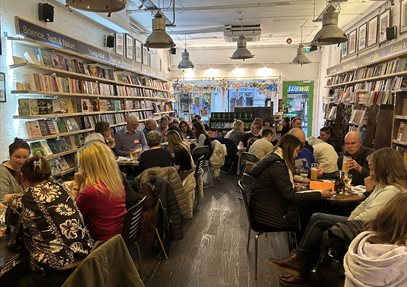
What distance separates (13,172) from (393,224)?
299 centimetres

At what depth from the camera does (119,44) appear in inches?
290

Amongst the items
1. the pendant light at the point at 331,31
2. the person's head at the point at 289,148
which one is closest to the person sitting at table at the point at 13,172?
the person's head at the point at 289,148

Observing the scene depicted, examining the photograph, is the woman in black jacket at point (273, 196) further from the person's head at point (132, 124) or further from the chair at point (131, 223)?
the person's head at point (132, 124)

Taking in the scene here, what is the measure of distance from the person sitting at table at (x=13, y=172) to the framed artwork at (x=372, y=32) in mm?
6902

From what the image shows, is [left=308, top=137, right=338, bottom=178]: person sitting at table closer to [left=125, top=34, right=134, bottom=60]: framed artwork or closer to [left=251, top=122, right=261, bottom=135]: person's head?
[left=251, top=122, right=261, bottom=135]: person's head

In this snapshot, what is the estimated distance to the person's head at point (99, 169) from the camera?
2.36m

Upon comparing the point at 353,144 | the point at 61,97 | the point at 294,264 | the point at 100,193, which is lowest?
the point at 294,264

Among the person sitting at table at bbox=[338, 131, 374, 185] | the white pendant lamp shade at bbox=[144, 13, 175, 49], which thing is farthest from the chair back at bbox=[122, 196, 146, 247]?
the white pendant lamp shade at bbox=[144, 13, 175, 49]

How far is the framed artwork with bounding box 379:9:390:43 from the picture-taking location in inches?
242

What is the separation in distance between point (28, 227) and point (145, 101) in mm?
7677

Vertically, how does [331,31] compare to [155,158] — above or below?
above

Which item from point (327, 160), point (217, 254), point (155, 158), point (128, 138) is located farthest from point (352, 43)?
point (217, 254)

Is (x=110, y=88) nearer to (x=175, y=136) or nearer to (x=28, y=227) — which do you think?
(x=175, y=136)

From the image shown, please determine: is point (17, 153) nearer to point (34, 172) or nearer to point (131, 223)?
point (34, 172)
